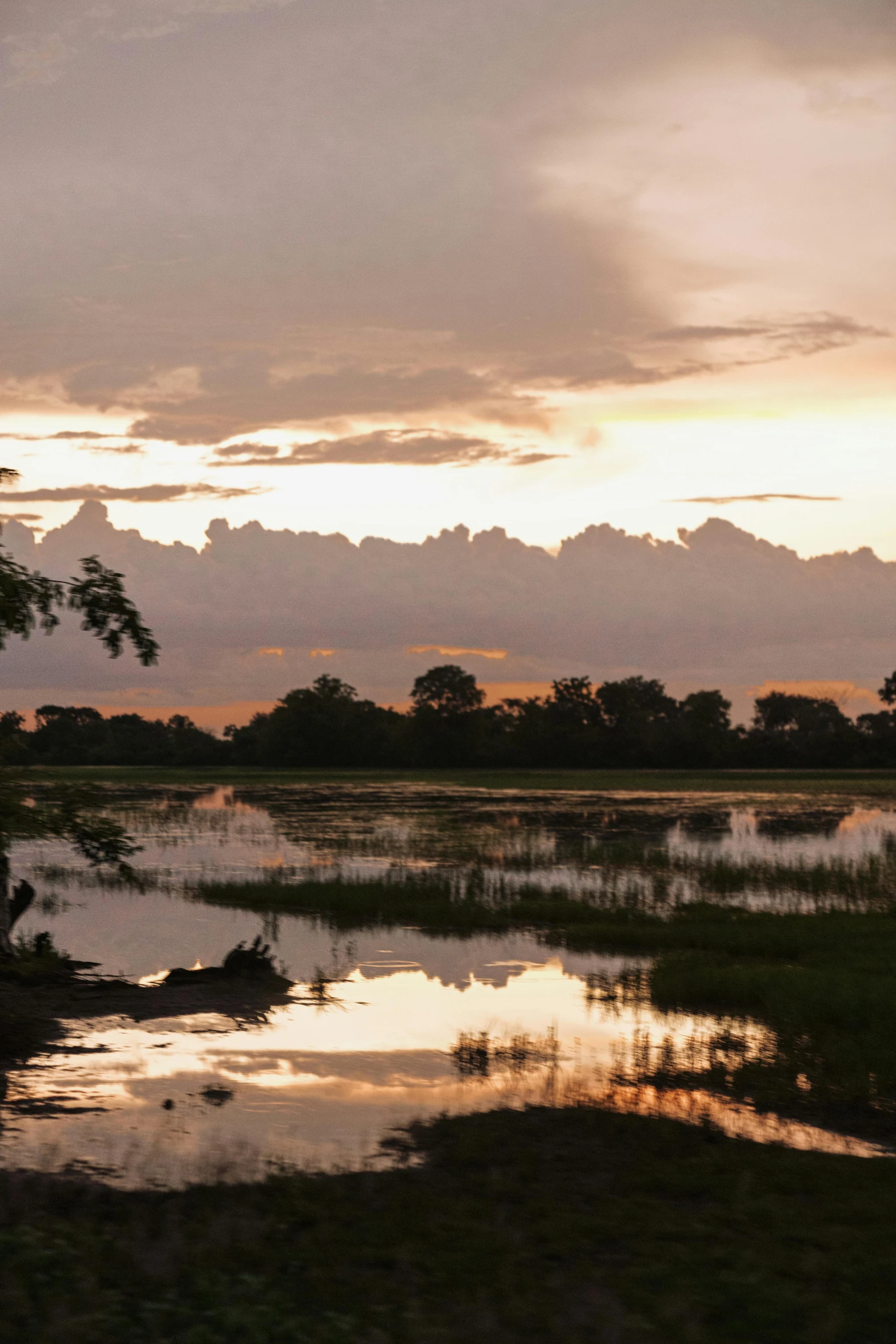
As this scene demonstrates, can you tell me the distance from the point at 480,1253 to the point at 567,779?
10641cm

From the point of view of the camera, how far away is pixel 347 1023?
1719cm

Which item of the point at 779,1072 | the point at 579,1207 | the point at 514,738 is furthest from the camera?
the point at 514,738

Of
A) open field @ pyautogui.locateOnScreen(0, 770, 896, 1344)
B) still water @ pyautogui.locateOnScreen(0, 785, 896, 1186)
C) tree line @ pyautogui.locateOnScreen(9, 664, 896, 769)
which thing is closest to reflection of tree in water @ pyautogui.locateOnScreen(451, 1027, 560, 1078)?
still water @ pyautogui.locateOnScreen(0, 785, 896, 1186)

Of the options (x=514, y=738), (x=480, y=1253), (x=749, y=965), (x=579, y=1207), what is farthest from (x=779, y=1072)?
(x=514, y=738)

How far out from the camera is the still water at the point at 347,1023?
11.8 m

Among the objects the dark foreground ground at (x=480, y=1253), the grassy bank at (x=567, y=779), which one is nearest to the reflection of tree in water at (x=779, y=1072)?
the dark foreground ground at (x=480, y=1253)

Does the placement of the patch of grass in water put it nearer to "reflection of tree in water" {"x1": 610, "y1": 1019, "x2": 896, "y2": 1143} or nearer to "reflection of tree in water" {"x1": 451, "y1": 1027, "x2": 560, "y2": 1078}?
"reflection of tree in water" {"x1": 610, "y1": 1019, "x2": 896, "y2": 1143}

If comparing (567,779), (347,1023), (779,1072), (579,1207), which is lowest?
(567,779)

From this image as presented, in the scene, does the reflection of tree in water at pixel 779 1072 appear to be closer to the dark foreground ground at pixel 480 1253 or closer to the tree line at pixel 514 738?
the dark foreground ground at pixel 480 1253

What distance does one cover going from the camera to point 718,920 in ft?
87.1

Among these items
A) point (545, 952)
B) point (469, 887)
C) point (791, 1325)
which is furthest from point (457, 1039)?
Result: point (469, 887)

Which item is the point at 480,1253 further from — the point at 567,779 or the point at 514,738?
the point at 514,738

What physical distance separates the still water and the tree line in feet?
326

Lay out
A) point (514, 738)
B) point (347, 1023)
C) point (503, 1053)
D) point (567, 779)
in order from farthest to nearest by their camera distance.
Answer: point (514, 738) → point (567, 779) → point (347, 1023) → point (503, 1053)
